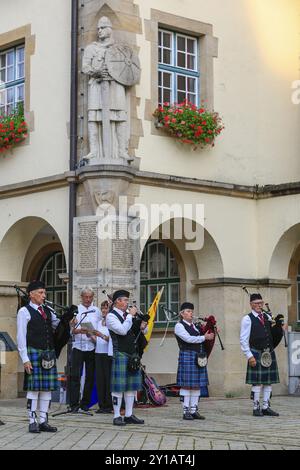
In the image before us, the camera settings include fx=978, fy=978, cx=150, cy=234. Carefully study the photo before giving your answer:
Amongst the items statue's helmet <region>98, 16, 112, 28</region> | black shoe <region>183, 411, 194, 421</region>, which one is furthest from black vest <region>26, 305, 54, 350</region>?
statue's helmet <region>98, 16, 112, 28</region>

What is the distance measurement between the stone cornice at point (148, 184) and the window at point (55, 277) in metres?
2.76

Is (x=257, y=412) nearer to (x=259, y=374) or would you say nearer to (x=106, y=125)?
(x=259, y=374)

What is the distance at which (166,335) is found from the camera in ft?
60.9

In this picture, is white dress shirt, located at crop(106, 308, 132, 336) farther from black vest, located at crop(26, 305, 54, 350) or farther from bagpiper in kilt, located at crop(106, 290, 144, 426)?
black vest, located at crop(26, 305, 54, 350)

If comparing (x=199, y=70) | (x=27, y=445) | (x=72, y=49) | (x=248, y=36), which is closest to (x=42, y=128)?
(x=72, y=49)

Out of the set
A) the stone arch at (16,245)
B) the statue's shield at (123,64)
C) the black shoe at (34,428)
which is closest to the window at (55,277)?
the stone arch at (16,245)

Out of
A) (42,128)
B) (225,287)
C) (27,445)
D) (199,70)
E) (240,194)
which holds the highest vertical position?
(199,70)

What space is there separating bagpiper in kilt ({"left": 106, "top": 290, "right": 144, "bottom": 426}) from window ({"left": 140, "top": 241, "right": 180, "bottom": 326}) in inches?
256

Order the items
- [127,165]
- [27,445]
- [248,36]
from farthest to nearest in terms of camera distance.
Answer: [248,36] → [127,165] → [27,445]

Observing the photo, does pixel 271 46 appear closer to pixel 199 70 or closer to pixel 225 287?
pixel 199 70

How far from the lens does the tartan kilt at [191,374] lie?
1280 centimetres

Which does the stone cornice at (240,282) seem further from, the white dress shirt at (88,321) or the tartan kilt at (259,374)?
the tartan kilt at (259,374)

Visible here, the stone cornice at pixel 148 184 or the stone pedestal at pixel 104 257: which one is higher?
the stone cornice at pixel 148 184
